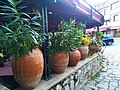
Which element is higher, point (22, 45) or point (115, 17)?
point (115, 17)

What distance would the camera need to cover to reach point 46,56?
287 centimetres

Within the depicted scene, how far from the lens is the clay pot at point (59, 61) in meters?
3.05

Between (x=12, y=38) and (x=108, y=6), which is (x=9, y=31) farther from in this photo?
(x=108, y=6)

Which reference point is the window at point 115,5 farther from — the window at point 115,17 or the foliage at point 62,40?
the foliage at point 62,40

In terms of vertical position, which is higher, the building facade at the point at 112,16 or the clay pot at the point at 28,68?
the building facade at the point at 112,16

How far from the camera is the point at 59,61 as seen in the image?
3066 millimetres

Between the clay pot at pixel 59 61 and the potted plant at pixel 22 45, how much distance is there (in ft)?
2.48

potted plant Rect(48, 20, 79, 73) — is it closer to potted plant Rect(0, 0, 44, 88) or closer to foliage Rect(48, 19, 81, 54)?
foliage Rect(48, 19, 81, 54)

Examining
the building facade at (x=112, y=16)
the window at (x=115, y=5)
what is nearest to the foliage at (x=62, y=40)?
the building facade at (x=112, y=16)

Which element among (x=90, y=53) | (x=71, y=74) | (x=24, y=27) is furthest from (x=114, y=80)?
(x=24, y=27)

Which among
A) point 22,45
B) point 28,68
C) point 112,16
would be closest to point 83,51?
point 28,68

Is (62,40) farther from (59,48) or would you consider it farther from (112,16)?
(112,16)

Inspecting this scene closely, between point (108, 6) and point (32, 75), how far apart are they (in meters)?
36.9

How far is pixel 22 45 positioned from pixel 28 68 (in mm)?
379
